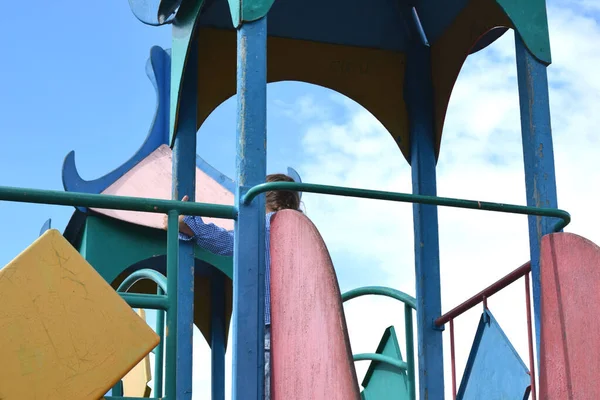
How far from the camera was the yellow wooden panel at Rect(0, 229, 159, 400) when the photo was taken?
3.00 meters

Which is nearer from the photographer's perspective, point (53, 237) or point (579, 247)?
point (53, 237)

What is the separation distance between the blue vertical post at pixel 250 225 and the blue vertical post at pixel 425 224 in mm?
1553

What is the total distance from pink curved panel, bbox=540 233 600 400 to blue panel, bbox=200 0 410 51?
1.93m

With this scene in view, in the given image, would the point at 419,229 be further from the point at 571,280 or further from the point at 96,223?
the point at 96,223

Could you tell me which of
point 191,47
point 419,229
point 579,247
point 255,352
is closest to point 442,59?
point 419,229

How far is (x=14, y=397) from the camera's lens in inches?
117

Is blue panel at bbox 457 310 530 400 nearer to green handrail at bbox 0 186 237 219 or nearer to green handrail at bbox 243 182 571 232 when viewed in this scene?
green handrail at bbox 243 182 571 232

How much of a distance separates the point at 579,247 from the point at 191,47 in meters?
2.24

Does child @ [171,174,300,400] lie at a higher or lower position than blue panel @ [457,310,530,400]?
higher

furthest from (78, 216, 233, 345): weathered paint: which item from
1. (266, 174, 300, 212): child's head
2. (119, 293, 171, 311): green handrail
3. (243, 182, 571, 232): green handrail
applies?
(119, 293, 171, 311): green handrail

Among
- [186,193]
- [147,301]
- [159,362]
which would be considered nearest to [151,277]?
[186,193]

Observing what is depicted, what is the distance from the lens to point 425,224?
194 inches

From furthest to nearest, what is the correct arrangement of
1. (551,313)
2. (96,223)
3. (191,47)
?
(96,223), (191,47), (551,313)

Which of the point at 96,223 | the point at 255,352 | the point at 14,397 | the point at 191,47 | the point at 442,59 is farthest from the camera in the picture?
the point at 96,223
